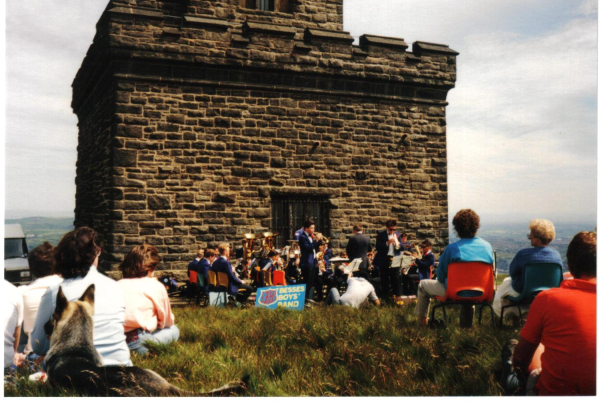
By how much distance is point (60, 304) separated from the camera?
3.52 m

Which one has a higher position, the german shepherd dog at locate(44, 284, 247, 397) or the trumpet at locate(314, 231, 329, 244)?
the trumpet at locate(314, 231, 329, 244)

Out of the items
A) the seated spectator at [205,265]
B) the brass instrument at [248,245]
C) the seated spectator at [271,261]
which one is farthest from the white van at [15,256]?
the seated spectator at [271,261]

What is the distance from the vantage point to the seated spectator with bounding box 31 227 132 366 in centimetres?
360

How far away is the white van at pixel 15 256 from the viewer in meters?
11.3

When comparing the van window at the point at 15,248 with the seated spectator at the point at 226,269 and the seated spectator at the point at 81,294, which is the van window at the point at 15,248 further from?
the seated spectator at the point at 81,294

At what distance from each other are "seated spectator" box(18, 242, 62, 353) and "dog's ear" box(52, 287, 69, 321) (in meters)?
0.66

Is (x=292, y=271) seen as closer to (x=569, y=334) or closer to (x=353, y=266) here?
(x=353, y=266)

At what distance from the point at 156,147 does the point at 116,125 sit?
926 mm

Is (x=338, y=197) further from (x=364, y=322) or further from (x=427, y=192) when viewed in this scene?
(x=364, y=322)

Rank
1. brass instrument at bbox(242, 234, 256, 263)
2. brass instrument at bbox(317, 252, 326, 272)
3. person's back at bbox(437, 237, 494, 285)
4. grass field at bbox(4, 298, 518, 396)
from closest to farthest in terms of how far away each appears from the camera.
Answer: grass field at bbox(4, 298, 518, 396) → person's back at bbox(437, 237, 494, 285) → brass instrument at bbox(317, 252, 326, 272) → brass instrument at bbox(242, 234, 256, 263)

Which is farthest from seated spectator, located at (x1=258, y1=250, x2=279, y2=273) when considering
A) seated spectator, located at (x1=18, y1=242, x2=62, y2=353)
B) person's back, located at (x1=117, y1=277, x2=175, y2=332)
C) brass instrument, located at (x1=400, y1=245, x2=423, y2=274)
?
seated spectator, located at (x1=18, y1=242, x2=62, y2=353)

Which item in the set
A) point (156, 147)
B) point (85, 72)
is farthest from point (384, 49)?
point (85, 72)

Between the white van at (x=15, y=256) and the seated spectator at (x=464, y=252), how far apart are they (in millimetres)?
9374

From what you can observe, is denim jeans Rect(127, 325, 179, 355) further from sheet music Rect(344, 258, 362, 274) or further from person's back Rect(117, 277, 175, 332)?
sheet music Rect(344, 258, 362, 274)
